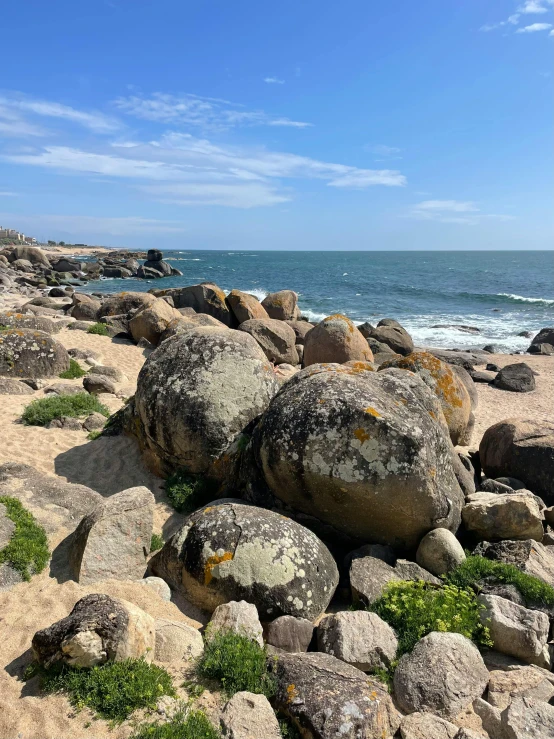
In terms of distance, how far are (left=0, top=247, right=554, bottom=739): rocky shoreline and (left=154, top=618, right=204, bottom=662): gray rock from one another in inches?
0.8

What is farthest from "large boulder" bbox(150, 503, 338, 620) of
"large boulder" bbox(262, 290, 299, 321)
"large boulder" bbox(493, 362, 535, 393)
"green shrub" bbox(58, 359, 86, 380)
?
"large boulder" bbox(262, 290, 299, 321)

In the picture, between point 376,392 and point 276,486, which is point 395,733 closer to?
point 276,486

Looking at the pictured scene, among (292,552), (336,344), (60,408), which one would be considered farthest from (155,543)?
(336,344)

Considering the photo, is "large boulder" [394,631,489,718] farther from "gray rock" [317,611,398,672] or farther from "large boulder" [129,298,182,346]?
"large boulder" [129,298,182,346]

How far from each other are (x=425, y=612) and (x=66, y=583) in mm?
4208

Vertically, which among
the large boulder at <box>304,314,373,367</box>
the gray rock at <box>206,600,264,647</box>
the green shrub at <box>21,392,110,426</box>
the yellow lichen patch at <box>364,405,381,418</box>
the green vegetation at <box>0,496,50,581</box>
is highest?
the yellow lichen patch at <box>364,405,381,418</box>

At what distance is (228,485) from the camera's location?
8242 millimetres

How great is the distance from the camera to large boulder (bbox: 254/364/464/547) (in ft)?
22.3

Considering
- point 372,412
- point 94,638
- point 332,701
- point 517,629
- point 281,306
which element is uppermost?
point 372,412

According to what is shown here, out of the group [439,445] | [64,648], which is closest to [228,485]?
[439,445]

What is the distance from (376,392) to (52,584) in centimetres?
486

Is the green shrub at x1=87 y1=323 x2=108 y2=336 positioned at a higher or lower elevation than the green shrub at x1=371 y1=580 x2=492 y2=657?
higher

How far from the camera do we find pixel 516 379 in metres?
21.0

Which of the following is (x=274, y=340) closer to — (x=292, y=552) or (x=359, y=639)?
(x=292, y=552)
